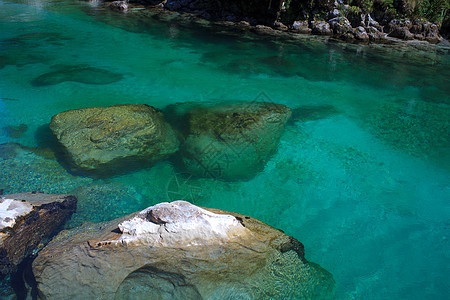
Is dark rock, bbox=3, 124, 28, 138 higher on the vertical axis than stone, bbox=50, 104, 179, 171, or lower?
lower

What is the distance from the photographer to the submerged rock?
306 centimetres

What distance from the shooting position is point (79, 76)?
993 cm

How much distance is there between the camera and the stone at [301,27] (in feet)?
57.1

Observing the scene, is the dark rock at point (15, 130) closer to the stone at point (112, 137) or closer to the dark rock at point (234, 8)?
the stone at point (112, 137)

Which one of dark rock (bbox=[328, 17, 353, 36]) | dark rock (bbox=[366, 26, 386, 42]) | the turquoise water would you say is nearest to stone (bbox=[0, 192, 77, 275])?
the turquoise water

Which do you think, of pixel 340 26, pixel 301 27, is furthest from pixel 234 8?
pixel 340 26

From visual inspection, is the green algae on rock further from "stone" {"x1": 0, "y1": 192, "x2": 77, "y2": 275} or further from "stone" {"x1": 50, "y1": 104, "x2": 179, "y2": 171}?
"stone" {"x1": 0, "y1": 192, "x2": 77, "y2": 275}

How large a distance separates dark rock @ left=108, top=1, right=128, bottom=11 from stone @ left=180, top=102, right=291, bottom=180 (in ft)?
61.1

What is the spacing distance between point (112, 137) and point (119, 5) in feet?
65.8

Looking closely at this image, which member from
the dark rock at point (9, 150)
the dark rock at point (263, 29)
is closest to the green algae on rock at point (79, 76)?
the dark rock at point (9, 150)

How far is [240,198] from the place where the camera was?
17.6ft

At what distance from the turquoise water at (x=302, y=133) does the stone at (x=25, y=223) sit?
1.19ft

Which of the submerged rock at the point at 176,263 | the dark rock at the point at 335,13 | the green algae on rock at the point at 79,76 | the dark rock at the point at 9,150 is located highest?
the dark rock at the point at 335,13

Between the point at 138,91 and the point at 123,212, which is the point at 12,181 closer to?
the point at 123,212
